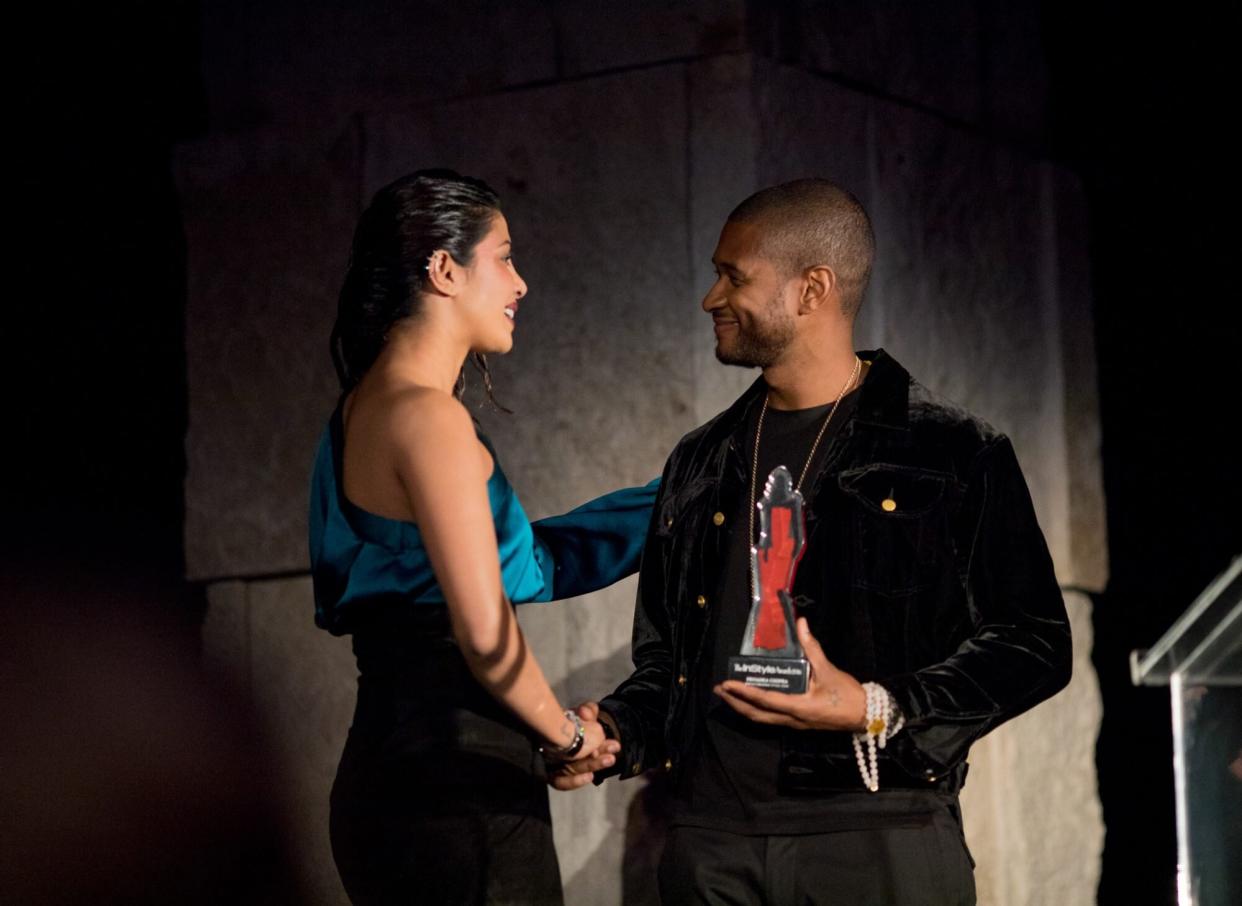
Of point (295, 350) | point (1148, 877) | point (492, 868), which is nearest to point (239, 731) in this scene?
point (295, 350)

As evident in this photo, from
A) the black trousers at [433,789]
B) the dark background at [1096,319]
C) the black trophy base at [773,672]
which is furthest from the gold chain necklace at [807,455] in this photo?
the dark background at [1096,319]

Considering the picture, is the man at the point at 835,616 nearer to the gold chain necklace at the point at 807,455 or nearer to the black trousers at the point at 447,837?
the gold chain necklace at the point at 807,455

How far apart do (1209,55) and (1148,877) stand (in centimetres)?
214

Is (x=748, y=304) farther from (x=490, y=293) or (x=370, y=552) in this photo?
(x=370, y=552)

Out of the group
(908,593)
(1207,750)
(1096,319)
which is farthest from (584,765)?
(1096,319)

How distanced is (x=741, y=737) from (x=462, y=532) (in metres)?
0.54

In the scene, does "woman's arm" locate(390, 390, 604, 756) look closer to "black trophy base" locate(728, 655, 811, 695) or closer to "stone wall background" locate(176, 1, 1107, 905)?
"black trophy base" locate(728, 655, 811, 695)

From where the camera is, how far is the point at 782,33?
3814 mm

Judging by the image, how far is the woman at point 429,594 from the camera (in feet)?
8.07

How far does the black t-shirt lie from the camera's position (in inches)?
101

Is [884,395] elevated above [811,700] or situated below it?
above

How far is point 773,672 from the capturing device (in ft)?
7.97

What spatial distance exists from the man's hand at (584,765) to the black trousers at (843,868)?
0.69 ft

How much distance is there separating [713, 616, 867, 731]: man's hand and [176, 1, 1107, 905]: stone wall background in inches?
51.5
